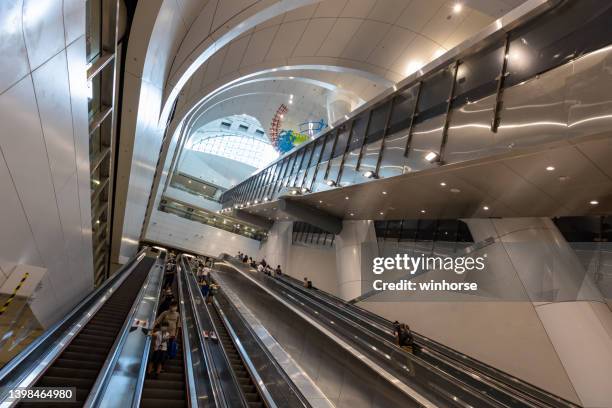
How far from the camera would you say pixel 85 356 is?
480cm

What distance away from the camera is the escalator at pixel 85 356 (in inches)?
151

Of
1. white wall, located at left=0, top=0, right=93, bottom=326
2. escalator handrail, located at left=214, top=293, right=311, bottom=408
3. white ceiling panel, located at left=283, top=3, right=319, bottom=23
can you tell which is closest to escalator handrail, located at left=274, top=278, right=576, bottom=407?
escalator handrail, located at left=214, top=293, right=311, bottom=408

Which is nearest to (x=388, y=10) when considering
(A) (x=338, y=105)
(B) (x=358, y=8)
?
(B) (x=358, y=8)

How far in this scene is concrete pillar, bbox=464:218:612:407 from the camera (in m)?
5.81

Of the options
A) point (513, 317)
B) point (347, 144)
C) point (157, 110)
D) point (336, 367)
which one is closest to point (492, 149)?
point (513, 317)

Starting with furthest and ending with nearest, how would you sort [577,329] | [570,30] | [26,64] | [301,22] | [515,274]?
[301,22] → [515,274] → [577,329] → [570,30] → [26,64]

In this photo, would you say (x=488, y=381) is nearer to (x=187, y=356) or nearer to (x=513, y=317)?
(x=513, y=317)

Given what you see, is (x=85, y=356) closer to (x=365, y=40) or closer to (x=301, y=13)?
(x=301, y=13)

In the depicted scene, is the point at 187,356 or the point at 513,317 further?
the point at 513,317

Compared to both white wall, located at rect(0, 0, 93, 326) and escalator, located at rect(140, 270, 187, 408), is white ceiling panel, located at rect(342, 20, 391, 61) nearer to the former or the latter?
white wall, located at rect(0, 0, 93, 326)

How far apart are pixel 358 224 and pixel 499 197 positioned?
7373mm

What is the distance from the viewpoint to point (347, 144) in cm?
1203

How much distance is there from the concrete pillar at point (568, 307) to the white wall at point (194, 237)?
31.0 m

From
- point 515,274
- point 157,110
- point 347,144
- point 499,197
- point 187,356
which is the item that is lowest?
point 187,356
